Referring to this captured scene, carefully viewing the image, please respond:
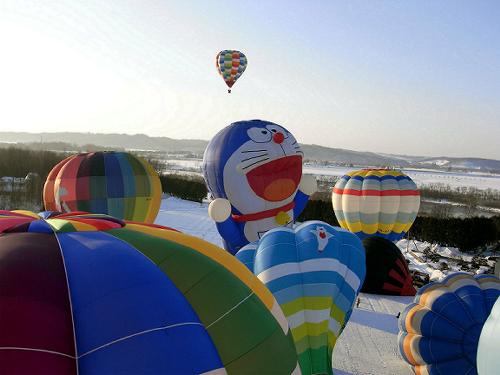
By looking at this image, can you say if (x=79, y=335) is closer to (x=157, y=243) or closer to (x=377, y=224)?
(x=157, y=243)

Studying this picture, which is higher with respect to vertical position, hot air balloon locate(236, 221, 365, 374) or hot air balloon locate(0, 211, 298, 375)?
hot air balloon locate(0, 211, 298, 375)

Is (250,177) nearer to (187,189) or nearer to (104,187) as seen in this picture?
(104,187)

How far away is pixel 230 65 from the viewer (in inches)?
600

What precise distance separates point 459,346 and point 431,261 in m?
9.09

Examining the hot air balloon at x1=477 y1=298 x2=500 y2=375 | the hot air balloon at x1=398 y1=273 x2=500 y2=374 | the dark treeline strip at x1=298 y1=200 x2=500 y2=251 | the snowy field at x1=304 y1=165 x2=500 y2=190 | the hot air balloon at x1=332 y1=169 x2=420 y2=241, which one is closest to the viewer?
the hot air balloon at x1=477 y1=298 x2=500 y2=375

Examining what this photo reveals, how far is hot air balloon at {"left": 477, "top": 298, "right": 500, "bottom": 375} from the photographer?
3.31 metres

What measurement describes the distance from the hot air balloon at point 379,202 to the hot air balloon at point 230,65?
648 cm

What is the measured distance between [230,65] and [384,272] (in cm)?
923

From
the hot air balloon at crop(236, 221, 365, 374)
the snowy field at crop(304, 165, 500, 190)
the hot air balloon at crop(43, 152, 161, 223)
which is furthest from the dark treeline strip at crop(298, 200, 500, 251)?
the snowy field at crop(304, 165, 500, 190)

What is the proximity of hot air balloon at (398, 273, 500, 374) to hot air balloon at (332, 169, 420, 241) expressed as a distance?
4465 mm

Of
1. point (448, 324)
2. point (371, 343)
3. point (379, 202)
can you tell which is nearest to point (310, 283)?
point (448, 324)

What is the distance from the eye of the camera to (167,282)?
1.99m

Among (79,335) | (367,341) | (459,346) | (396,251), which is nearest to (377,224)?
(396,251)

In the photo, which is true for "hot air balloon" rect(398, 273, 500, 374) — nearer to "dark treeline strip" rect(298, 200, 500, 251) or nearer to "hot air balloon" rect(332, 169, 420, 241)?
"hot air balloon" rect(332, 169, 420, 241)
